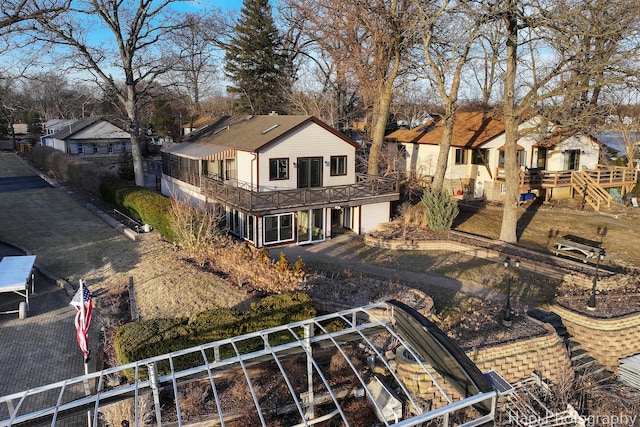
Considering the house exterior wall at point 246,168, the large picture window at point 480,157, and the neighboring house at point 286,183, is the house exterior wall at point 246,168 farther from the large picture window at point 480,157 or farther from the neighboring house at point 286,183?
the large picture window at point 480,157

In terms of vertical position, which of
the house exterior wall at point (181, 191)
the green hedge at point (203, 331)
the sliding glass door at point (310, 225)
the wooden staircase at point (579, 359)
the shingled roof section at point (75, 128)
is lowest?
the wooden staircase at point (579, 359)

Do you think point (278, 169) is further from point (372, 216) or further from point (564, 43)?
point (564, 43)

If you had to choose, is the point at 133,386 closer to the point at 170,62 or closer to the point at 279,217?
the point at 279,217

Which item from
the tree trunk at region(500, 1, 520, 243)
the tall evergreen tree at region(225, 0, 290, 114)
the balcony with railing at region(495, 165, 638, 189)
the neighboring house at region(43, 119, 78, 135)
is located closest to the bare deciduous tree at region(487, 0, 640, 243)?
the tree trunk at region(500, 1, 520, 243)

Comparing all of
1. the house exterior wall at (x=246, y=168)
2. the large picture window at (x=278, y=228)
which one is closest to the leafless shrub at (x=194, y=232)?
the large picture window at (x=278, y=228)

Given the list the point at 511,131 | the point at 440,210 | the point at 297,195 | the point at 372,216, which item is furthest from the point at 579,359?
the point at 297,195

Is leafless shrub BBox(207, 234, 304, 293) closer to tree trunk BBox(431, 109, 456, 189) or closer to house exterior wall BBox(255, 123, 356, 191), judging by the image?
house exterior wall BBox(255, 123, 356, 191)

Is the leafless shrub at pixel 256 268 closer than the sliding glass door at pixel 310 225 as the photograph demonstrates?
Yes

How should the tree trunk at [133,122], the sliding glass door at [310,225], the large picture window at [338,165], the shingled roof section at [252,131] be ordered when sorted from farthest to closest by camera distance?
the tree trunk at [133,122], the large picture window at [338,165], the sliding glass door at [310,225], the shingled roof section at [252,131]
